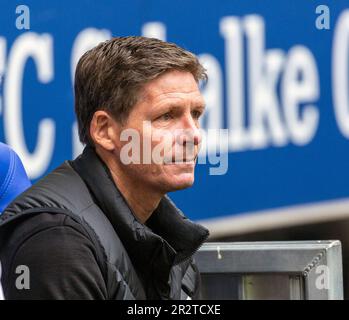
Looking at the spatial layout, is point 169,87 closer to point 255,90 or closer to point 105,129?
point 105,129

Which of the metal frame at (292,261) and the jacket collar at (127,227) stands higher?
the jacket collar at (127,227)

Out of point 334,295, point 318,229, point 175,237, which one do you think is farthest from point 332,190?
point 175,237

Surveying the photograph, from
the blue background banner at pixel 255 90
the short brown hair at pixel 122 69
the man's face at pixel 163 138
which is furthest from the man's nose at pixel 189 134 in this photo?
the blue background banner at pixel 255 90

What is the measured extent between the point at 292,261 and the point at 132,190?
690 mm

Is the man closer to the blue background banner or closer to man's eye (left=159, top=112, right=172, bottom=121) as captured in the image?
man's eye (left=159, top=112, right=172, bottom=121)

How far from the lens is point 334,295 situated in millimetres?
2461

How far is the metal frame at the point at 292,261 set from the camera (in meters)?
2.44

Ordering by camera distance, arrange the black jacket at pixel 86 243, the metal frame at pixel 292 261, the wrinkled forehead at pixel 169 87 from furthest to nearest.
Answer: the metal frame at pixel 292 261, the wrinkled forehead at pixel 169 87, the black jacket at pixel 86 243

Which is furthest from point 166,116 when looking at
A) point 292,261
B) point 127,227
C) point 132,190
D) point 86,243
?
point 292,261

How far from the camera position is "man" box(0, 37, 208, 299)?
171cm

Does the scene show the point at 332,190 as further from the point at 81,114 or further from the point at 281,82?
the point at 81,114

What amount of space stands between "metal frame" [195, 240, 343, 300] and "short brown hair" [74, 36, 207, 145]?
0.69 meters

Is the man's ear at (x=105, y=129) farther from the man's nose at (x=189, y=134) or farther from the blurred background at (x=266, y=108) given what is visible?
the blurred background at (x=266, y=108)

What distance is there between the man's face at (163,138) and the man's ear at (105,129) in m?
0.02
